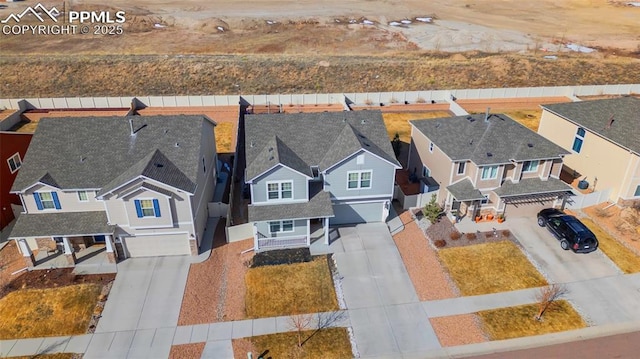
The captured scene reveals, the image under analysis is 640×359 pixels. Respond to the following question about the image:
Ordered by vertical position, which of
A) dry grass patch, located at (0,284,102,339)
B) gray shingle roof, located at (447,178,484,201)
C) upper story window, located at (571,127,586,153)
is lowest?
dry grass patch, located at (0,284,102,339)

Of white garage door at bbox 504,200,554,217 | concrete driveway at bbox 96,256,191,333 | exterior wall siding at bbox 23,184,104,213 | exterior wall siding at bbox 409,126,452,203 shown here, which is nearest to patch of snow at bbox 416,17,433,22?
exterior wall siding at bbox 409,126,452,203

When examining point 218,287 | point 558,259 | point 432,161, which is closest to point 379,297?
point 218,287

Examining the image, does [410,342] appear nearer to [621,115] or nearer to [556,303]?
[556,303]

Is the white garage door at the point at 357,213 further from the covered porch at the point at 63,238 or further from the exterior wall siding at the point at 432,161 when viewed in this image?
the covered porch at the point at 63,238

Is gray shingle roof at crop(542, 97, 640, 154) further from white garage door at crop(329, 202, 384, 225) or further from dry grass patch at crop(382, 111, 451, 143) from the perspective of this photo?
white garage door at crop(329, 202, 384, 225)

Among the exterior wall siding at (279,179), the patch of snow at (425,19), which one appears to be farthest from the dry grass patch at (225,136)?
the patch of snow at (425,19)

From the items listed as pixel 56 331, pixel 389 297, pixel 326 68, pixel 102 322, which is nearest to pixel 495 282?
pixel 389 297

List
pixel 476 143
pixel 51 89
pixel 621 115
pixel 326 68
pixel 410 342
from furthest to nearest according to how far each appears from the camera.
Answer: pixel 326 68 < pixel 51 89 < pixel 621 115 < pixel 476 143 < pixel 410 342
